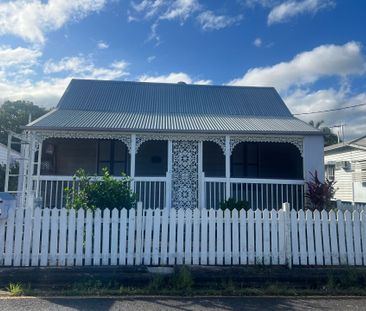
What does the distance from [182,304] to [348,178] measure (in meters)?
16.2

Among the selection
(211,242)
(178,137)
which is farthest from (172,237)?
(178,137)

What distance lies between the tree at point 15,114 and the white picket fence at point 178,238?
34.3 m

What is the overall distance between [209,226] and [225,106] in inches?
360

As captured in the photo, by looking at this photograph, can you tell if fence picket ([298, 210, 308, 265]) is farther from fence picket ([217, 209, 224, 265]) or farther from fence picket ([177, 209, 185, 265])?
fence picket ([177, 209, 185, 265])

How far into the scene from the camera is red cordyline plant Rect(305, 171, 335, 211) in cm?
987

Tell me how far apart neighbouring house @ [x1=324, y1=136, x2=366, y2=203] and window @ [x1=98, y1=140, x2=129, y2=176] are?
10820 millimetres

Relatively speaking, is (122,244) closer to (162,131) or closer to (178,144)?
(162,131)

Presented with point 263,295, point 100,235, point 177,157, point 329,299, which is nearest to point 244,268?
point 263,295

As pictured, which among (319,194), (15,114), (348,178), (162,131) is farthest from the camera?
(15,114)

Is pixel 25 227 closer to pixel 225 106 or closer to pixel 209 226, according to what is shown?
pixel 209 226

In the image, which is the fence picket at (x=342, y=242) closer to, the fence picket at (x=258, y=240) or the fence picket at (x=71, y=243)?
the fence picket at (x=258, y=240)

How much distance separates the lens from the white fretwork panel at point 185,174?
10.8 meters

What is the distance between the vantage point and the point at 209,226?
19.9 feet

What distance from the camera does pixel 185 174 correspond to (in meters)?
10.8
